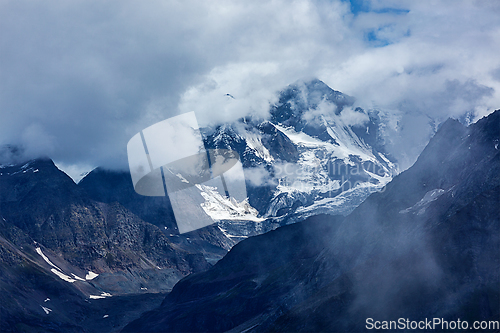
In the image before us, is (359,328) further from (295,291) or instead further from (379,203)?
(379,203)

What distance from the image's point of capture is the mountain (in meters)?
112

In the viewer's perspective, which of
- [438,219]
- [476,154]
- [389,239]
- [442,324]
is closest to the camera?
[442,324]

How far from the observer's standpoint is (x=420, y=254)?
124m

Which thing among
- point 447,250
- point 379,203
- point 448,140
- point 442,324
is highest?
point 448,140

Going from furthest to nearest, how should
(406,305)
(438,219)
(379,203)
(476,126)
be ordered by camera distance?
(379,203) < (476,126) < (438,219) < (406,305)

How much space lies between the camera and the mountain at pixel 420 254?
112 m

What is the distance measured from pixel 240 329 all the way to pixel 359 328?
66.2m

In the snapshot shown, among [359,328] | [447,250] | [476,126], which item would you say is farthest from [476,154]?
[359,328]

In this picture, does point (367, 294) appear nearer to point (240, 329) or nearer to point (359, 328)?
point (359, 328)

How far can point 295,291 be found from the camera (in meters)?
163

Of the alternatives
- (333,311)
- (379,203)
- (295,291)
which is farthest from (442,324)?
(379,203)

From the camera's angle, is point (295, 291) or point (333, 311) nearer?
point (333, 311)

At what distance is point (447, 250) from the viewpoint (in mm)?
120312

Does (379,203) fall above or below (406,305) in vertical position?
above
